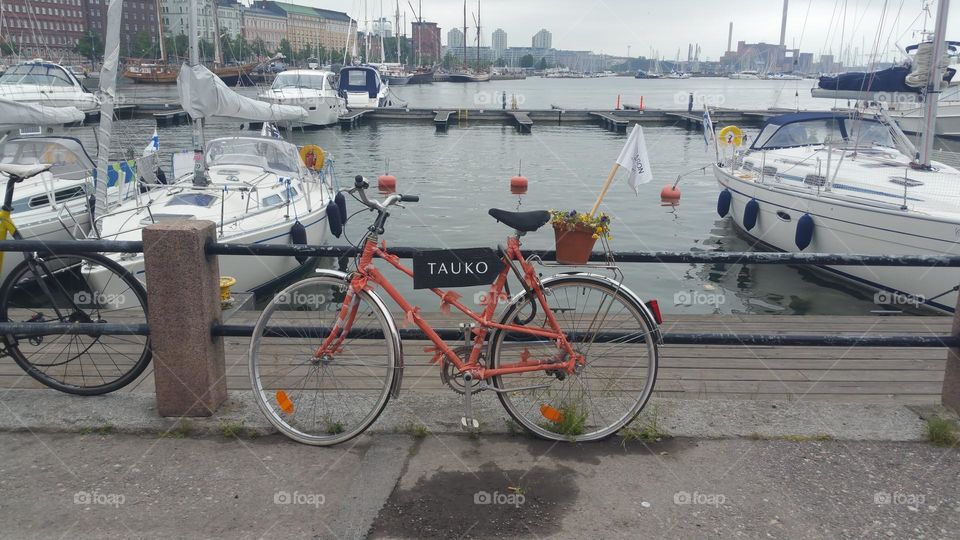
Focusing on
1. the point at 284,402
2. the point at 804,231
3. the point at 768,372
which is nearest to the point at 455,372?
the point at 284,402

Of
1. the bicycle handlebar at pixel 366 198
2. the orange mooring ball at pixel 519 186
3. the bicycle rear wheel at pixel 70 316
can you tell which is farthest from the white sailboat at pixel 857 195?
the bicycle rear wheel at pixel 70 316

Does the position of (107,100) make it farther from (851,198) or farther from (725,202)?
(725,202)

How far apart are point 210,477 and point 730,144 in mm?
17559

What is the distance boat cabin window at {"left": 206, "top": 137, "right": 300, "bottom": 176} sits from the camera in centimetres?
1502

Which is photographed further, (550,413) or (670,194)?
(670,194)

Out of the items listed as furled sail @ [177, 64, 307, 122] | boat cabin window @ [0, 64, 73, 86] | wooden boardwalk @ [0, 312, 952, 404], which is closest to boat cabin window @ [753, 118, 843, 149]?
wooden boardwalk @ [0, 312, 952, 404]

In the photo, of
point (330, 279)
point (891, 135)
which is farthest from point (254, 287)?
point (891, 135)

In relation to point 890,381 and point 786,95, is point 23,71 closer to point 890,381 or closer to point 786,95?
point 890,381

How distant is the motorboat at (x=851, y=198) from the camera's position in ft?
40.0

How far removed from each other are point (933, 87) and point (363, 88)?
4571 centimetres

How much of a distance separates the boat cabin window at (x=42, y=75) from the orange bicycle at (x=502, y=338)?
29948mm

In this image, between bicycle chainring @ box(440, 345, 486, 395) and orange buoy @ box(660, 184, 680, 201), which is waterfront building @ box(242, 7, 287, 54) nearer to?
orange buoy @ box(660, 184, 680, 201)

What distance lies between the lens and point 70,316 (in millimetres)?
4809

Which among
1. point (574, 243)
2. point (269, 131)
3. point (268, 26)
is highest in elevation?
point (268, 26)
